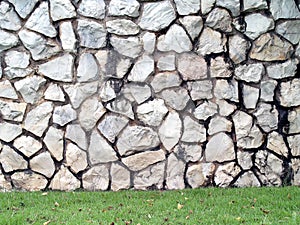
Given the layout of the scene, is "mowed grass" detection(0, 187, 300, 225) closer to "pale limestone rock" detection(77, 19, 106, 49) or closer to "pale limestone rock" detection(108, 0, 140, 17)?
"pale limestone rock" detection(77, 19, 106, 49)

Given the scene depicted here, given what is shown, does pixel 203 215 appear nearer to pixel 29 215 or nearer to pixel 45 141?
pixel 29 215

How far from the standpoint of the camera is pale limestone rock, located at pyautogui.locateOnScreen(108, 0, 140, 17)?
5.25m

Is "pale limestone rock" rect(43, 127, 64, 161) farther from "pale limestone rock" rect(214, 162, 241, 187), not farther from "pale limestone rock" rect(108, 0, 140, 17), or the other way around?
"pale limestone rock" rect(214, 162, 241, 187)

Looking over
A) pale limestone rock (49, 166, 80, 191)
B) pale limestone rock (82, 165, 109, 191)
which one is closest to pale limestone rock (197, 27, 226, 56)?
pale limestone rock (82, 165, 109, 191)

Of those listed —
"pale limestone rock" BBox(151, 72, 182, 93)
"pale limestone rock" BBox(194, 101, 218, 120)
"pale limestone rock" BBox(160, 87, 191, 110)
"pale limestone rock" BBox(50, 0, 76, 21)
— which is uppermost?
"pale limestone rock" BBox(50, 0, 76, 21)

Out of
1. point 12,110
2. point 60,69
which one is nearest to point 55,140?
point 12,110

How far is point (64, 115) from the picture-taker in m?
5.25

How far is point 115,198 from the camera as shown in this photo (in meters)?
4.81

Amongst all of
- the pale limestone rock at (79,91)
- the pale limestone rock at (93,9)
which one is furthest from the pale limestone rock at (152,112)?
the pale limestone rock at (93,9)

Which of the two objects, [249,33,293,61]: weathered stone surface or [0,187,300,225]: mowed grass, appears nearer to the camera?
[0,187,300,225]: mowed grass

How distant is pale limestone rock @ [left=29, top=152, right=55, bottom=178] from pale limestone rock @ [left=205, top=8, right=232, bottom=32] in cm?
236

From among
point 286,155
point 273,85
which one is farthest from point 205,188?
point 273,85

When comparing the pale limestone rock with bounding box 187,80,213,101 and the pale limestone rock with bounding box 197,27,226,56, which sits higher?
the pale limestone rock with bounding box 197,27,226,56

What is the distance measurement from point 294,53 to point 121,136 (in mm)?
2194
